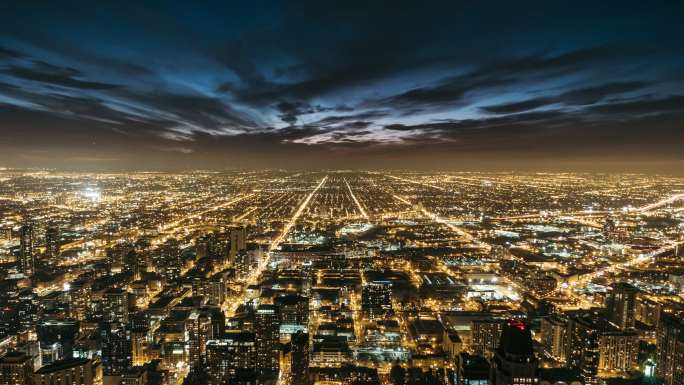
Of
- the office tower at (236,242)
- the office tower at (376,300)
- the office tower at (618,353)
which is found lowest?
the office tower at (618,353)

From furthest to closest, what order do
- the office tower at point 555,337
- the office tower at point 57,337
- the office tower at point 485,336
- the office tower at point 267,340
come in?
the office tower at point 485,336 → the office tower at point 555,337 → the office tower at point 57,337 → the office tower at point 267,340

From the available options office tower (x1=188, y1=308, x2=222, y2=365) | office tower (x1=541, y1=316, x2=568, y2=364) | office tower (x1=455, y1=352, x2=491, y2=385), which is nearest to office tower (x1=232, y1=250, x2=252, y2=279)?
office tower (x1=188, y1=308, x2=222, y2=365)

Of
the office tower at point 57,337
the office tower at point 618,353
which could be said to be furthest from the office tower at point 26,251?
the office tower at point 618,353

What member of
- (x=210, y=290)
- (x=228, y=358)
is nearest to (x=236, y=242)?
(x=210, y=290)

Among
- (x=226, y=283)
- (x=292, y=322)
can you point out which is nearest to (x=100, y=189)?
(x=226, y=283)

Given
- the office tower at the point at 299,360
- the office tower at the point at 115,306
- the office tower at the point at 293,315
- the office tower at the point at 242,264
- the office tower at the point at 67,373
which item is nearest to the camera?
the office tower at the point at 67,373

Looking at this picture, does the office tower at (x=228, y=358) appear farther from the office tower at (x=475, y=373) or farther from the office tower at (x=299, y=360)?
the office tower at (x=475, y=373)

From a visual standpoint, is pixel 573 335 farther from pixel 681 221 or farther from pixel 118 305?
pixel 681 221

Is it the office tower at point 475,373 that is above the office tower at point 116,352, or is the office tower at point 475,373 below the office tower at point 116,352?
above

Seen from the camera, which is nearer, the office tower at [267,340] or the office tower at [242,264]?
the office tower at [267,340]
